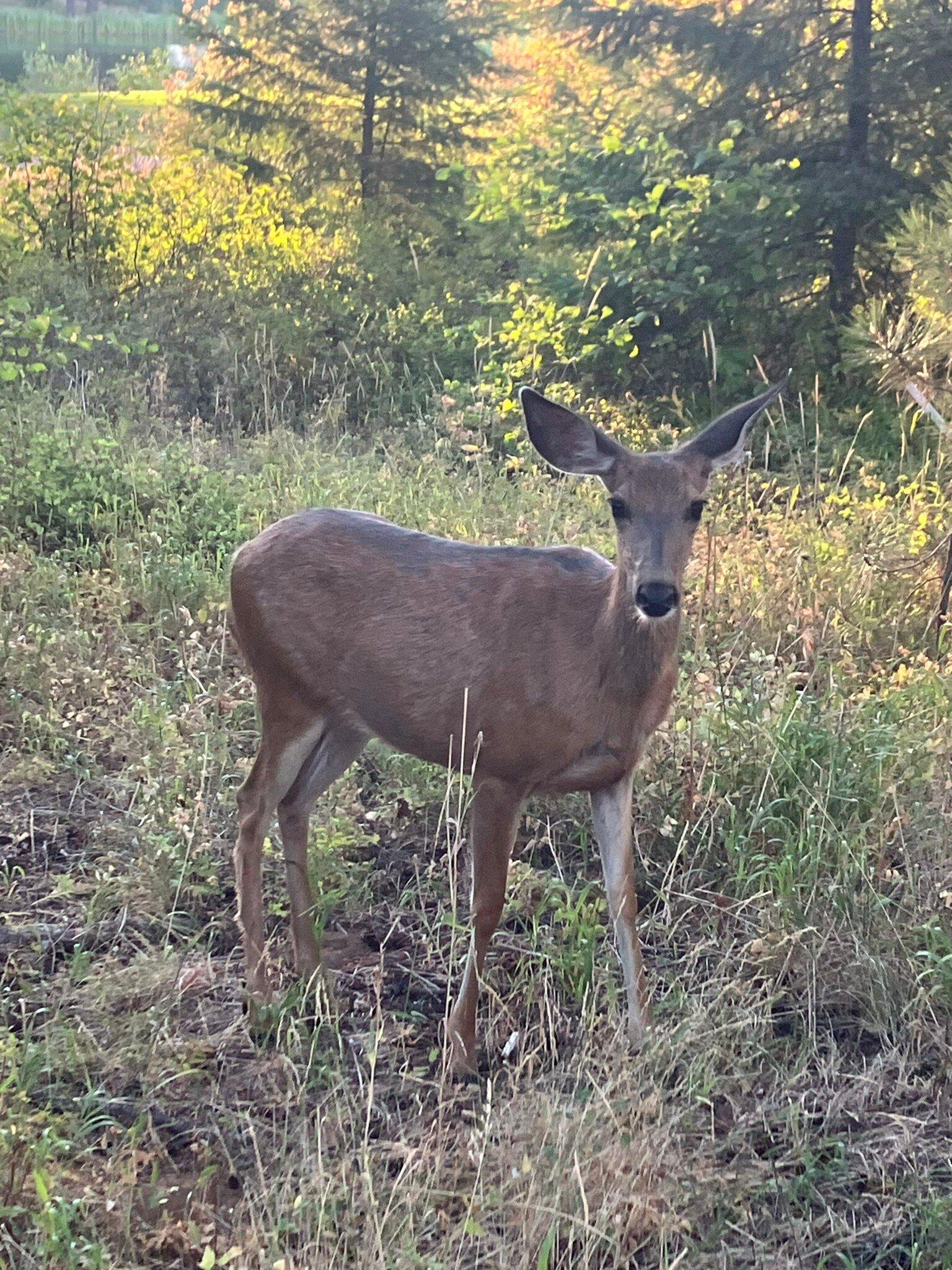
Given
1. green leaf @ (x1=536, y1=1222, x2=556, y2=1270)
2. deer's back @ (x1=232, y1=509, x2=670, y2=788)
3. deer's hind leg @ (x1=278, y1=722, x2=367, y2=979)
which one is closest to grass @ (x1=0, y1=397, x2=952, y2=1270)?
green leaf @ (x1=536, y1=1222, x2=556, y2=1270)

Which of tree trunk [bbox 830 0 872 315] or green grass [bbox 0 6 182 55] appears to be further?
green grass [bbox 0 6 182 55]

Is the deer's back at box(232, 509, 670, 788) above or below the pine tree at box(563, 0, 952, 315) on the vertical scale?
below

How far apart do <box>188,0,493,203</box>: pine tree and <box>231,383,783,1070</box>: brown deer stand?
886cm

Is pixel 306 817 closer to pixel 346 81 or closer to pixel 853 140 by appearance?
pixel 853 140

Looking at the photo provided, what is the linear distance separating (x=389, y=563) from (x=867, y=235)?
241 inches

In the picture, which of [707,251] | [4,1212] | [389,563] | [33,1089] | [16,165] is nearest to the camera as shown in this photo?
[4,1212]

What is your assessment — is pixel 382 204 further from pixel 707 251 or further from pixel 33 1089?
pixel 33 1089

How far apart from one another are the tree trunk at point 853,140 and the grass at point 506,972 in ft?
10.9

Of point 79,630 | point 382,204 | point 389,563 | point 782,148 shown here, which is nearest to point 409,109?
point 382,204

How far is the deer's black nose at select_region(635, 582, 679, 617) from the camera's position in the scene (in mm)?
3625

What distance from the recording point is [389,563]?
A: 13.6 feet

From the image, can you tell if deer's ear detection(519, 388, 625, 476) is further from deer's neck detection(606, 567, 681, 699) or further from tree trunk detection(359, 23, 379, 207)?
tree trunk detection(359, 23, 379, 207)

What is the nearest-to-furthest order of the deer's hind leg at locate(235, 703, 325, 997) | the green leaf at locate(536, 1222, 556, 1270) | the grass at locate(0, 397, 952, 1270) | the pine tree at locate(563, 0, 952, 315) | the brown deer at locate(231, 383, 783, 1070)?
the green leaf at locate(536, 1222, 556, 1270) → the grass at locate(0, 397, 952, 1270) → the brown deer at locate(231, 383, 783, 1070) → the deer's hind leg at locate(235, 703, 325, 997) → the pine tree at locate(563, 0, 952, 315)

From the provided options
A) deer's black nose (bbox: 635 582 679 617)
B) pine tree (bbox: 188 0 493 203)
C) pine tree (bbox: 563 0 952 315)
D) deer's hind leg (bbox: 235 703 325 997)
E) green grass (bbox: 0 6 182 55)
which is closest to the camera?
deer's black nose (bbox: 635 582 679 617)
